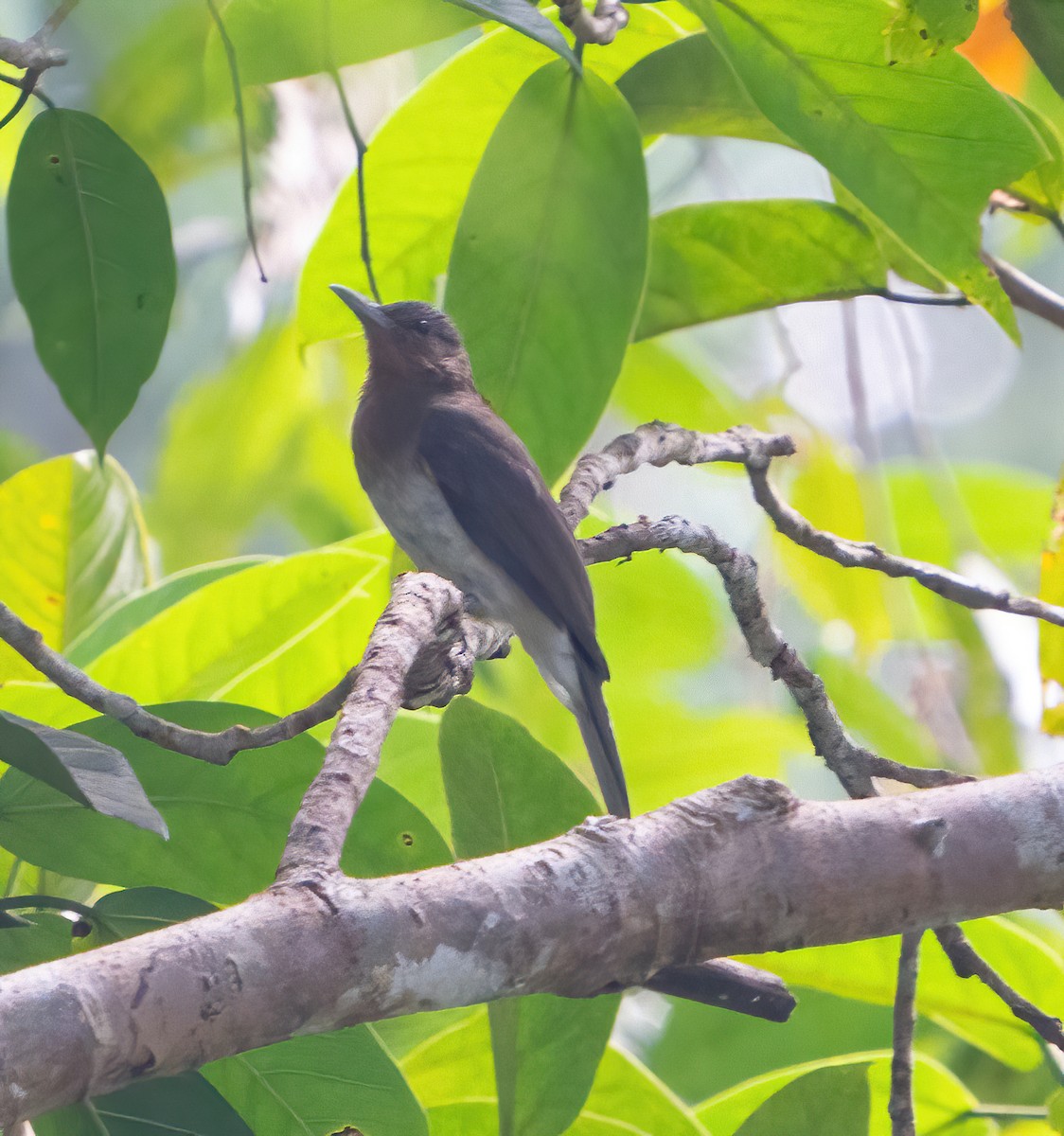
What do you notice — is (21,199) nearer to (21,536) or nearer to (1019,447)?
(21,536)

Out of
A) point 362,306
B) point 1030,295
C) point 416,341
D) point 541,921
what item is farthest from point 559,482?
point 541,921

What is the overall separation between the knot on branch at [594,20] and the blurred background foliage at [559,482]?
10 cm

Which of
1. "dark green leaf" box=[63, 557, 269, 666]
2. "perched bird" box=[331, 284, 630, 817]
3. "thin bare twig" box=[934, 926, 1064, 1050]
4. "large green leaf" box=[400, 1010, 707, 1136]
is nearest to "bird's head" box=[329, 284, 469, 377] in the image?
"perched bird" box=[331, 284, 630, 817]

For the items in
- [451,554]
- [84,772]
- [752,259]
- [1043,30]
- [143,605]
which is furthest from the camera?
[451,554]

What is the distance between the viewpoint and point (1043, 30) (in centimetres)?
107

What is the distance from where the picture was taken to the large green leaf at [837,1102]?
1.03 metres

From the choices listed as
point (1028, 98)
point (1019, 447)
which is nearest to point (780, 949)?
point (1028, 98)

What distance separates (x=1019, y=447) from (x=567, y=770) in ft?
23.2

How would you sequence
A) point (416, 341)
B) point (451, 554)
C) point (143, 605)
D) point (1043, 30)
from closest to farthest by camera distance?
point (1043, 30)
point (143, 605)
point (451, 554)
point (416, 341)

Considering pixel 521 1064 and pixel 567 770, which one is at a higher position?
pixel 567 770

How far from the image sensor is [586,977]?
2.15 ft

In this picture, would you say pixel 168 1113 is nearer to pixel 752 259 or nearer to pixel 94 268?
pixel 94 268

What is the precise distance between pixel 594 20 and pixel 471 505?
761 mm

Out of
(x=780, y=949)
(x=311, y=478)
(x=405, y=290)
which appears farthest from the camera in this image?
(x=311, y=478)
